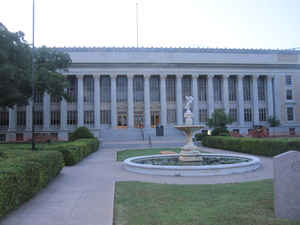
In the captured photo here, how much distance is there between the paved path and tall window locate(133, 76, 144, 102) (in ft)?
116

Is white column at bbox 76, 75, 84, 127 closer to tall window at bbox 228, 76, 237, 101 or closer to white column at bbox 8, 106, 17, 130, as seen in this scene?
white column at bbox 8, 106, 17, 130

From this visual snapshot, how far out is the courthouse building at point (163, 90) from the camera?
45.9 meters

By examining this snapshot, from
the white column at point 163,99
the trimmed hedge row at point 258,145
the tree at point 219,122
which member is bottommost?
the trimmed hedge row at point 258,145

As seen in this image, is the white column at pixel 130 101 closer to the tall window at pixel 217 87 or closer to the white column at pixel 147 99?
the white column at pixel 147 99

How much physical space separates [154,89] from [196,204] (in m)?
42.1

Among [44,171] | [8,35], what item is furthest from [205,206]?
[8,35]

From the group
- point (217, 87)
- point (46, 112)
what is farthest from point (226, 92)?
point (46, 112)

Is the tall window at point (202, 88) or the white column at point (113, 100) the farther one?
the tall window at point (202, 88)

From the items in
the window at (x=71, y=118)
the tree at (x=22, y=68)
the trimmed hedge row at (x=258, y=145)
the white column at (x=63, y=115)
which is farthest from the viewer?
the window at (x=71, y=118)

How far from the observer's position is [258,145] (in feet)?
66.1

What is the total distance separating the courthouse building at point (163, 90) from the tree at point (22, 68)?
12.3 metres

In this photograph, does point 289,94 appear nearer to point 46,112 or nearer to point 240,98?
point 240,98

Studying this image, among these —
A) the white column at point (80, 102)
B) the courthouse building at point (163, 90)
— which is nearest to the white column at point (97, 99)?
the courthouse building at point (163, 90)

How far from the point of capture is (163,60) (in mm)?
47125
